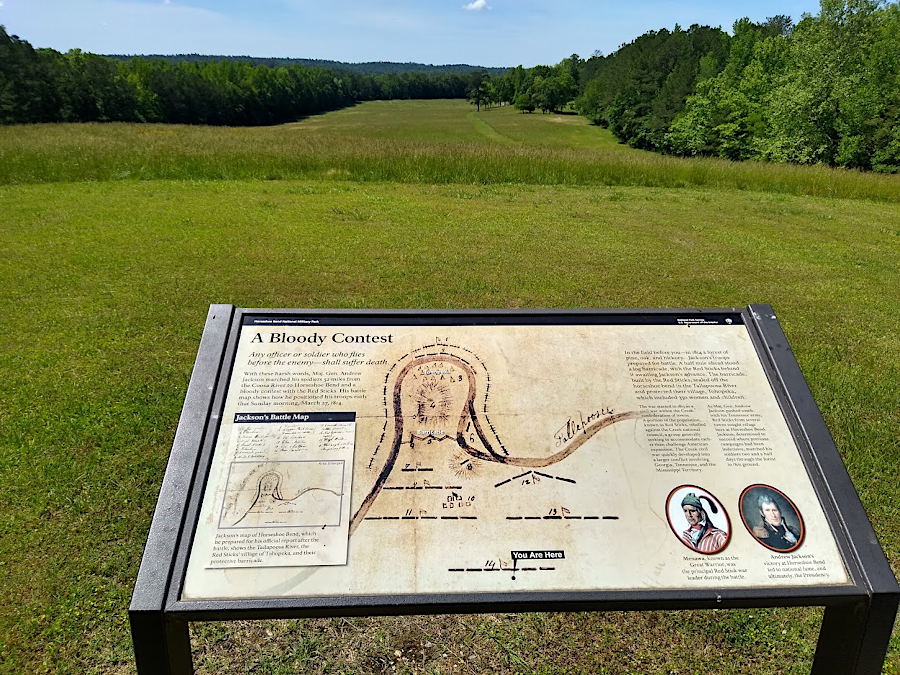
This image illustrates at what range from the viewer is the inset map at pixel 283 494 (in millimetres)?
2046

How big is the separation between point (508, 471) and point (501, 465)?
0.11ft

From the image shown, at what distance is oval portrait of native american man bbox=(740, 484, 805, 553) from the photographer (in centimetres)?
208

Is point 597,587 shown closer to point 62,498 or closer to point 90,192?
point 62,498

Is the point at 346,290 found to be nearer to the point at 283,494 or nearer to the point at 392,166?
the point at 283,494

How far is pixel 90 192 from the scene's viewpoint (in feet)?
39.4

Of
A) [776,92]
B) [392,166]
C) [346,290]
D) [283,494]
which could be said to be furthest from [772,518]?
[776,92]

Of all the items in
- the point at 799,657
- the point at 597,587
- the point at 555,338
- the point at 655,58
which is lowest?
the point at 799,657

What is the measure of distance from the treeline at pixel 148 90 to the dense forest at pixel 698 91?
10 cm

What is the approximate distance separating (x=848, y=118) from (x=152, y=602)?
1393 inches

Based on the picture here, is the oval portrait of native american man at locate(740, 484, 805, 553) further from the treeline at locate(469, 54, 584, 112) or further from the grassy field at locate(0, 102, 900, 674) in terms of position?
the treeline at locate(469, 54, 584, 112)

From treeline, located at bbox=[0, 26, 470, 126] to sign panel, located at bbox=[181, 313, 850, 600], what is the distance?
3724 cm

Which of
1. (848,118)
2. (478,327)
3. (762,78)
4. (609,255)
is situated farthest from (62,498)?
(762,78)

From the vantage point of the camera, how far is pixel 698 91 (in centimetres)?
4306

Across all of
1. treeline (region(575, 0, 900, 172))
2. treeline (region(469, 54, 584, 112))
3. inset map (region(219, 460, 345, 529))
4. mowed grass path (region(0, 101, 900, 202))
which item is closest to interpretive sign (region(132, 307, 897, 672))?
inset map (region(219, 460, 345, 529))
